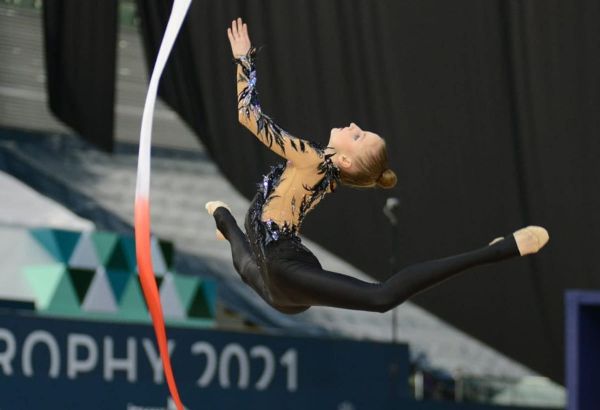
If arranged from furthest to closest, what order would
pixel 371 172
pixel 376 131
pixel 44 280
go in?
pixel 376 131, pixel 44 280, pixel 371 172

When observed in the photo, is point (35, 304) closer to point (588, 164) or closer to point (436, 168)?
point (436, 168)

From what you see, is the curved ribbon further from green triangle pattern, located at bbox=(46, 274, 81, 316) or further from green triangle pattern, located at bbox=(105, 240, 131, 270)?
green triangle pattern, located at bbox=(105, 240, 131, 270)

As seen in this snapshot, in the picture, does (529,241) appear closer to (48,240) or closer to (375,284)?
(375,284)

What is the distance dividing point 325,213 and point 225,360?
106 centimetres

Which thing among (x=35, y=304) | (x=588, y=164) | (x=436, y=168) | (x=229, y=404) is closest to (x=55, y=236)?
(x=35, y=304)

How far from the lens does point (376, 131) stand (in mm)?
6398

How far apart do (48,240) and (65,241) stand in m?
0.08

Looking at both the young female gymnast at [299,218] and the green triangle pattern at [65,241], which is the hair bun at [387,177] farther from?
the green triangle pattern at [65,241]

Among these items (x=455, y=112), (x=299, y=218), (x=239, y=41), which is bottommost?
(x=299, y=218)

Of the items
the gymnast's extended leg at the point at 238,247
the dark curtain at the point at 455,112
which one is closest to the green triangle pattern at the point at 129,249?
the dark curtain at the point at 455,112

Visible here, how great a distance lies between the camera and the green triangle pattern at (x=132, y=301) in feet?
19.6

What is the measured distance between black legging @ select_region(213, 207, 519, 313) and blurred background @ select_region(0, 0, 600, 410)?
2.23m

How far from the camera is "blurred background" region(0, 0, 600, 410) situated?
6137mm

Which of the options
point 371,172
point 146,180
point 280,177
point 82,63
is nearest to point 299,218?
point 280,177
